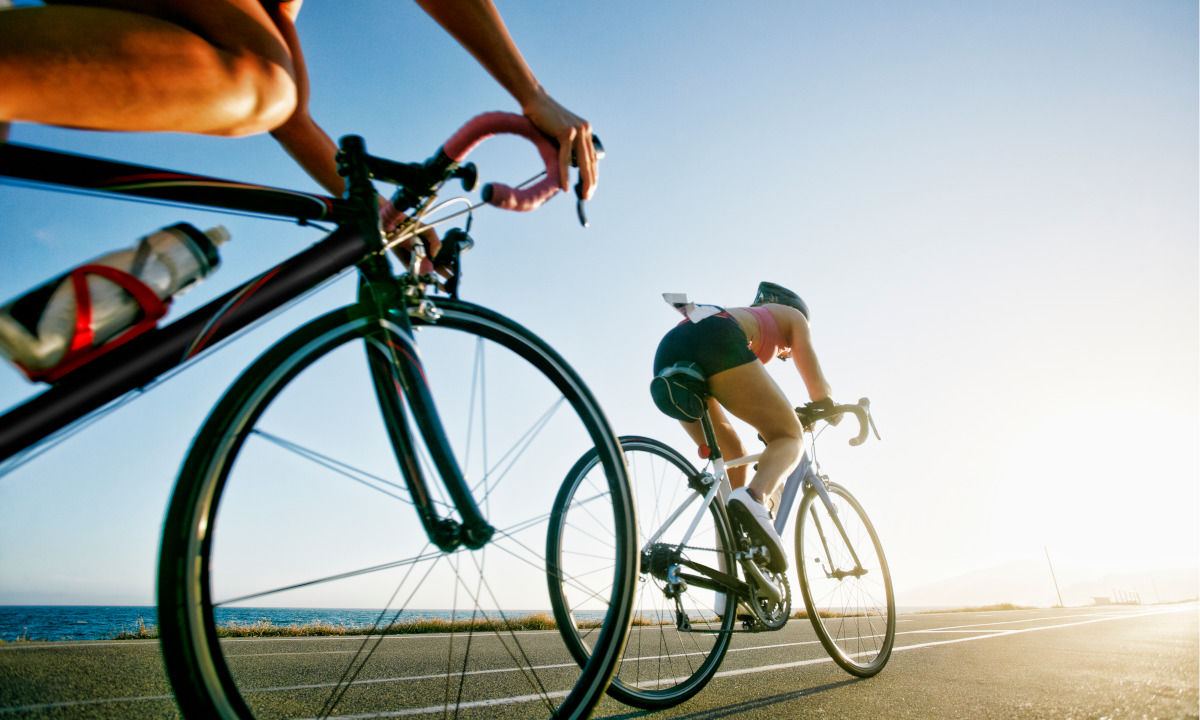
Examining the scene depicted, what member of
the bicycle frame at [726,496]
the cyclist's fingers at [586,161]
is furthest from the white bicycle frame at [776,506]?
the cyclist's fingers at [586,161]

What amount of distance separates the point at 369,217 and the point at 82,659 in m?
3.53

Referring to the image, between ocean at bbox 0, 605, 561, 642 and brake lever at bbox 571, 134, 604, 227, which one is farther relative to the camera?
ocean at bbox 0, 605, 561, 642

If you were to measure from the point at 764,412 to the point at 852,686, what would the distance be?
1.42 m

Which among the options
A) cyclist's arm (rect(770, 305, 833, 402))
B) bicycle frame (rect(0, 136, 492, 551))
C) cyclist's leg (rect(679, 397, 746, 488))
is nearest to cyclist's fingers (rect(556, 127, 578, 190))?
bicycle frame (rect(0, 136, 492, 551))

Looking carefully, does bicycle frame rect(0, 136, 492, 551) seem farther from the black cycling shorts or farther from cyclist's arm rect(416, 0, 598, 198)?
the black cycling shorts

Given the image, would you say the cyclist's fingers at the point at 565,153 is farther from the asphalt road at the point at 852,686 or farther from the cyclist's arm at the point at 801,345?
the cyclist's arm at the point at 801,345

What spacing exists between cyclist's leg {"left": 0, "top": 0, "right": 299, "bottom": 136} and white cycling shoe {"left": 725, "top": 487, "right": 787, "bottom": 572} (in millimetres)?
2433

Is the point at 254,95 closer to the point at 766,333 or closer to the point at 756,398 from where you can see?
the point at 756,398

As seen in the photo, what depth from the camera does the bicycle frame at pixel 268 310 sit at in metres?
0.89

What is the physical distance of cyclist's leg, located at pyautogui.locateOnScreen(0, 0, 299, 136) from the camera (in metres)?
0.82

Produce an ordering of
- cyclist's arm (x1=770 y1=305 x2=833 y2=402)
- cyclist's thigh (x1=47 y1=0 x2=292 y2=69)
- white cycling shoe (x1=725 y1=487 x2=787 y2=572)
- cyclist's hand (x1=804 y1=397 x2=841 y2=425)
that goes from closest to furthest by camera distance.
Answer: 1. cyclist's thigh (x1=47 y1=0 x2=292 y2=69)
2. white cycling shoe (x1=725 y1=487 x2=787 y2=572)
3. cyclist's arm (x1=770 y1=305 x2=833 y2=402)
4. cyclist's hand (x1=804 y1=397 x2=841 y2=425)

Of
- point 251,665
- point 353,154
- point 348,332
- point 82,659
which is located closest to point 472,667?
point 251,665

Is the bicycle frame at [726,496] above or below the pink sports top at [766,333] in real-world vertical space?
below

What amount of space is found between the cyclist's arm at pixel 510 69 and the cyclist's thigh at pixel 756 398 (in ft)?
5.73
